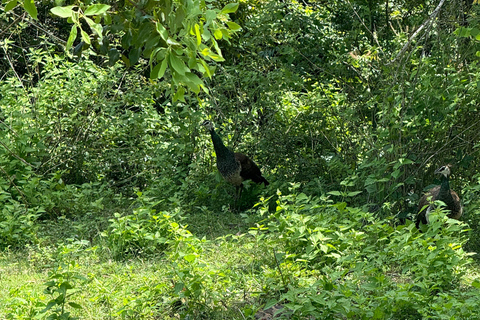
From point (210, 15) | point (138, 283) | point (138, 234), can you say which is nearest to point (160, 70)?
point (210, 15)

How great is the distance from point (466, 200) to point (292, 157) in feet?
7.50

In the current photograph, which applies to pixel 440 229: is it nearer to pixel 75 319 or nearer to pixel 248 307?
pixel 248 307

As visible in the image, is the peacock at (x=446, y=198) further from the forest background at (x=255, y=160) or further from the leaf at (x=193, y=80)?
the leaf at (x=193, y=80)

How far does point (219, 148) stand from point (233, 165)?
0.98 ft

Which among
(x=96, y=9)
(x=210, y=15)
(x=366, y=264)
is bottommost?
(x=366, y=264)

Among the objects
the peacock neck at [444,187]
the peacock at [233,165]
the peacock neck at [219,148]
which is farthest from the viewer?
the peacock neck at [219,148]

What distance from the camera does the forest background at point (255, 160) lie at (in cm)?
381

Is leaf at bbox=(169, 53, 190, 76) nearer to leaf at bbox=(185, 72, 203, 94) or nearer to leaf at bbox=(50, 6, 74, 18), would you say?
leaf at bbox=(185, 72, 203, 94)

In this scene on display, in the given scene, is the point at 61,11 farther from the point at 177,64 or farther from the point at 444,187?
the point at 444,187

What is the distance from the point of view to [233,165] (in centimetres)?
735

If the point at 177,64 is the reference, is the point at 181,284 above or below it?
below

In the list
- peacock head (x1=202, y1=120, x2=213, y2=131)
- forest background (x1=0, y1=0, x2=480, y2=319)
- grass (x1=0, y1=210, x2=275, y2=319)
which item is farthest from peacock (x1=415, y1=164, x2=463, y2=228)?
peacock head (x1=202, y1=120, x2=213, y2=131)

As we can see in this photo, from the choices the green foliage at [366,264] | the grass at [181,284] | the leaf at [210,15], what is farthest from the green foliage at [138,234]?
Answer: the leaf at [210,15]

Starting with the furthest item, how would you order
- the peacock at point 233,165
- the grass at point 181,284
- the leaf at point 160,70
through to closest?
1. the peacock at point 233,165
2. the grass at point 181,284
3. the leaf at point 160,70
